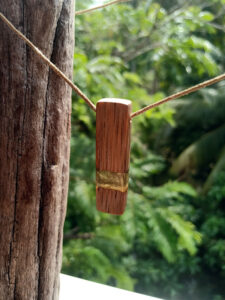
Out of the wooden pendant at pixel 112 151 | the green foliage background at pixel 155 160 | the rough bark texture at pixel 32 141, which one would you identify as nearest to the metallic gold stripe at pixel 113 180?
the wooden pendant at pixel 112 151

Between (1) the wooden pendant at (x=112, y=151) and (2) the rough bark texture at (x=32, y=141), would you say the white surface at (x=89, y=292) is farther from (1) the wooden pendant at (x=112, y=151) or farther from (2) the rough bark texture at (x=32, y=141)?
(1) the wooden pendant at (x=112, y=151)

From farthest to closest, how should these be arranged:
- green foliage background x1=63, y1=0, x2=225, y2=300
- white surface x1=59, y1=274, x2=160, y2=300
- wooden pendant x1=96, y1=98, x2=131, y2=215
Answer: green foliage background x1=63, y1=0, x2=225, y2=300 → white surface x1=59, y1=274, x2=160, y2=300 → wooden pendant x1=96, y1=98, x2=131, y2=215

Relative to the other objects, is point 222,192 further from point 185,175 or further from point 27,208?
point 27,208

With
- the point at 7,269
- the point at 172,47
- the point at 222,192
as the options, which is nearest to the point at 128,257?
the point at 222,192

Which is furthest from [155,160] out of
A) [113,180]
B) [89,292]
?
[113,180]

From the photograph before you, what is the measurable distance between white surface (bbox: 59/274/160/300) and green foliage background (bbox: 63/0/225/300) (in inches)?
34.8

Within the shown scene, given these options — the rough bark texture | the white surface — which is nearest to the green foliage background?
the white surface

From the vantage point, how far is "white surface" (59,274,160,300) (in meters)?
1.17

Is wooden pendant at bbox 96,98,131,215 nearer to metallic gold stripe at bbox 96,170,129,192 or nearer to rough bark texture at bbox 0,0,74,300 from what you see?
metallic gold stripe at bbox 96,170,129,192

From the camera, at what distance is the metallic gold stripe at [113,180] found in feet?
2.33

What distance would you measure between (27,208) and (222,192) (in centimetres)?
378

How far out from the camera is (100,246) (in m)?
2.62

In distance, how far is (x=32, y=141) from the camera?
719mm

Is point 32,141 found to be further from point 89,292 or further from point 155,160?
point 155,160
